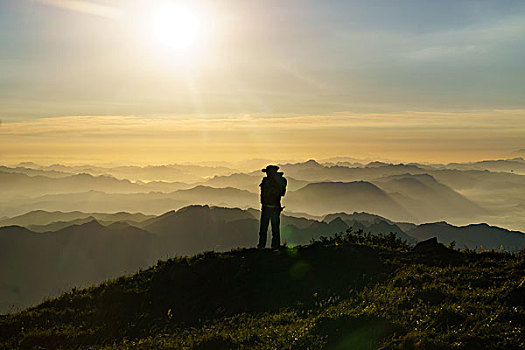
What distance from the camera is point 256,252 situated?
58.9ft

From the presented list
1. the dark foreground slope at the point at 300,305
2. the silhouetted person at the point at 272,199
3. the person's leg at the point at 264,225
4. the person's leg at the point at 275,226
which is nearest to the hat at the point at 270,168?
the silhouetted person at the point at 272,199

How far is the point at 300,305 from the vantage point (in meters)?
12.2

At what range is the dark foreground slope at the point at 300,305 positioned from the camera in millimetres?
8047

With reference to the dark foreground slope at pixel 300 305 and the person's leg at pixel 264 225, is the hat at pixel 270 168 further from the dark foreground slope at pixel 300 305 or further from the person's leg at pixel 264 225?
the dark foreground slope at pixel 300 305

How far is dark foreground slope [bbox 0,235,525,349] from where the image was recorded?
26.4 feet

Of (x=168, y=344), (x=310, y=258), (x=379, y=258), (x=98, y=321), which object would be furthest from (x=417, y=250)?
(x=98, y=321)

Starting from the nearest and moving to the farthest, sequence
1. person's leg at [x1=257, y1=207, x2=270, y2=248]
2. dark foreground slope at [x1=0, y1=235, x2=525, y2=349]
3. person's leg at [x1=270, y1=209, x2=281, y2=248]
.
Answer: dark foreground slope at [x1=0, y1=235, x2=525, y2=349] → person's leg at [x1=257, y1=207, x2=270, y2=248] → person's leg at [x1=270, y1=209, x2=281, y2=248]

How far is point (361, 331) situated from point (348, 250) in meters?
8.54

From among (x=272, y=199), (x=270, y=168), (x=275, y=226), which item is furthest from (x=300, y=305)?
(x=270, y=168)

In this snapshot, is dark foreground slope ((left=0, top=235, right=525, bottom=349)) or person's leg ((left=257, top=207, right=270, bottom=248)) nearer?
dark foreground slope ((left=0, top=235, right=525, bottom=349))

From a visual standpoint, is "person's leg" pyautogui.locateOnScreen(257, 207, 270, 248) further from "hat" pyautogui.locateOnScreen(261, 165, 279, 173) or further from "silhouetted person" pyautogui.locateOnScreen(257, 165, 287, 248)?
"hat" pyautogui.locateOnScreen(261, 165, 279, 173)

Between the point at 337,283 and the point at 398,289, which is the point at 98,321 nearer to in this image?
the point at 337,283

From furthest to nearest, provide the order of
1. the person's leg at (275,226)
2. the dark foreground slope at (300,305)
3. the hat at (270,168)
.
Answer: the hat at (270,168) < the person's leg at (275,226) < the dark foreground slope at (300,305)

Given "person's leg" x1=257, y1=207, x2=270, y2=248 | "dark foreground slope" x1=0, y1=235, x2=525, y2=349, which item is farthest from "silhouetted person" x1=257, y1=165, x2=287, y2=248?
"dark foreground slope" x1=0, y1=235, x2=525, y2=349
